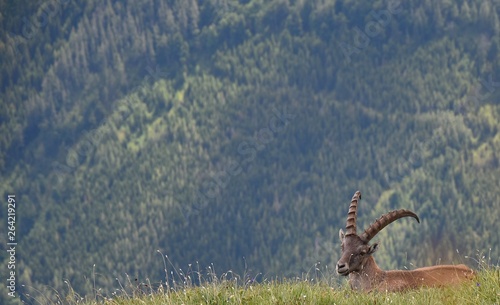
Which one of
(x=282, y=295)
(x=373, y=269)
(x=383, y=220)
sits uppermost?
(x=282, y=295)

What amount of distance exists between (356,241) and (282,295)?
7.04 meters

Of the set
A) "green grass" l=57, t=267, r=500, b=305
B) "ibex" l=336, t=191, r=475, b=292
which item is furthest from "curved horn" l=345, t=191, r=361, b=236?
"green grass" l=57, t=267, r=500, b=305

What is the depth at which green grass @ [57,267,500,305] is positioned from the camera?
47.1 feet

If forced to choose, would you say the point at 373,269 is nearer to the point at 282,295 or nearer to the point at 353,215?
the point at 353,215

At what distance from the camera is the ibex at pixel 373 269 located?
68.2 ft

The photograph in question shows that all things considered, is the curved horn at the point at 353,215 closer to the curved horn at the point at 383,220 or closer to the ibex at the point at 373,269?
the ibex at the point at 373,269

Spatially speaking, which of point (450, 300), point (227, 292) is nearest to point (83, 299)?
point (227, 292)

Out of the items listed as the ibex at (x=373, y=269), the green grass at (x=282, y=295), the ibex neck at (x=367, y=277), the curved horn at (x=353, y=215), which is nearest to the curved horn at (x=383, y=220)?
the ibex at (x=373, y=269)

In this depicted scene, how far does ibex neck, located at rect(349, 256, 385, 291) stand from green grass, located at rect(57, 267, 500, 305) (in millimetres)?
4379

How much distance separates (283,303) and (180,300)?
5.22ft

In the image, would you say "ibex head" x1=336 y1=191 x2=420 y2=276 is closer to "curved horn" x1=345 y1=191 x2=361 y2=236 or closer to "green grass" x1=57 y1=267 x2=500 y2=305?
"curved horn" x1=345 y1=191 x2=361 y2=236

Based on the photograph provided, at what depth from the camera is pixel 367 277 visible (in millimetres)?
21516

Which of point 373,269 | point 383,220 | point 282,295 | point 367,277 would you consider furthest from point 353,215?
point 282,295

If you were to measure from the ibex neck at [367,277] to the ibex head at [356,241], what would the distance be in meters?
0.13
